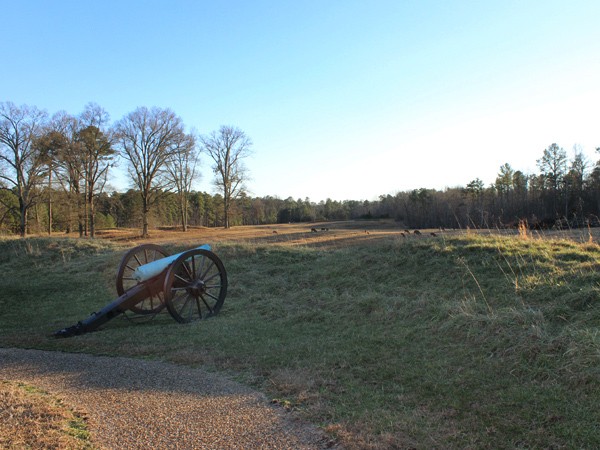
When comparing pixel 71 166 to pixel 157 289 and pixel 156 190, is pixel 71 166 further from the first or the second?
pixel 157 289

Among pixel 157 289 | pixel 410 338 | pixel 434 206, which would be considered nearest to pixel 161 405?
pixel 410 338

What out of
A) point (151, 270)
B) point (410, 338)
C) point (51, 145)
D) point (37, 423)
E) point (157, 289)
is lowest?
point (410, 338)

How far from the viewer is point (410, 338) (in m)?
5.75

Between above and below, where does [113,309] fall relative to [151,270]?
below

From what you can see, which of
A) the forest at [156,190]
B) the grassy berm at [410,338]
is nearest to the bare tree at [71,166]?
the forest at [156,190]

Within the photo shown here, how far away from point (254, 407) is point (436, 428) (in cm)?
164

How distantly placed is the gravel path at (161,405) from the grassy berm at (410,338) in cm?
29

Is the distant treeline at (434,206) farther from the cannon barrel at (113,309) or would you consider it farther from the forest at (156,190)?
the cannon barrel at (113,309)

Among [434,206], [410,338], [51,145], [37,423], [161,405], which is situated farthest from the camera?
[434,206]

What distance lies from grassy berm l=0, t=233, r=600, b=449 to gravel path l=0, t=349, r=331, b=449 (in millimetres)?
294

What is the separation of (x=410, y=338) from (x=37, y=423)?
451 cm

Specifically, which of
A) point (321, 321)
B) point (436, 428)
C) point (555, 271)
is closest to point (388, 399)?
point (436, 428)

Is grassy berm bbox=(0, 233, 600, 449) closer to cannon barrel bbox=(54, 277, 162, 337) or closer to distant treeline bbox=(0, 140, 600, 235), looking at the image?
cannon barrel bbox=(54, 277, 162, 337)

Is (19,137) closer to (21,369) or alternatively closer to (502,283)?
(21,369)
